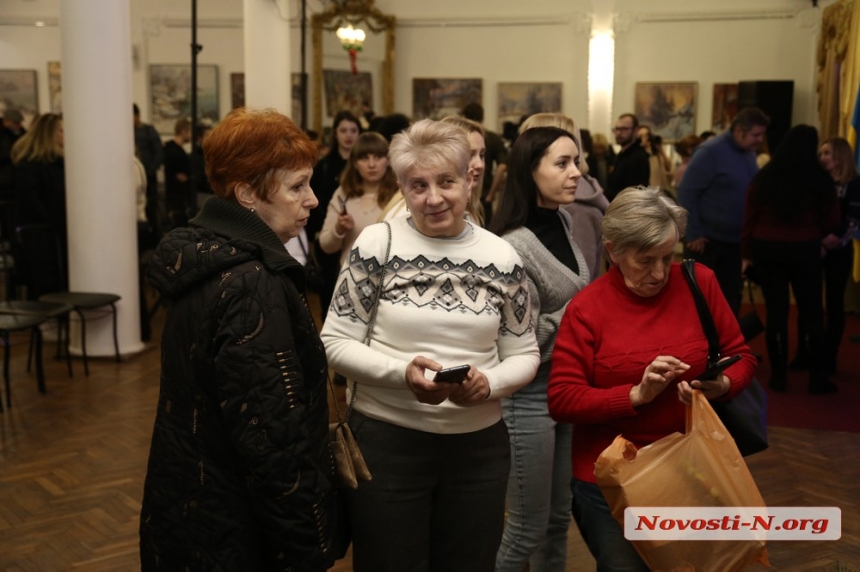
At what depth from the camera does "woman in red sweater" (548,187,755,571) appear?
2.44 m

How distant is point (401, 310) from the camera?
236 cm

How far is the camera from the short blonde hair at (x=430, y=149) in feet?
7.90

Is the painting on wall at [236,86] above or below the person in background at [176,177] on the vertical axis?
above

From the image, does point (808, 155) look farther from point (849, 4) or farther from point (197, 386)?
point (849, 4)

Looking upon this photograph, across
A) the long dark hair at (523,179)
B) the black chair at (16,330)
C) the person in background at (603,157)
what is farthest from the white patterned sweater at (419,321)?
the person in background at (603,157)

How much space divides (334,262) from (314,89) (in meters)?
10.2

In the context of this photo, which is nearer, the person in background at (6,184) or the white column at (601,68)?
the person in background at (6,184)

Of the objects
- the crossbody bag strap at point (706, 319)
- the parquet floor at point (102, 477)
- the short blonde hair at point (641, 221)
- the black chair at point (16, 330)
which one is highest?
the short blonde hair at point (641, 221)

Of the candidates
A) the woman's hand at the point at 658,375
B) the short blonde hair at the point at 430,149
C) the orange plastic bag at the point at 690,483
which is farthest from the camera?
the short blonde hair at the point at 430,149

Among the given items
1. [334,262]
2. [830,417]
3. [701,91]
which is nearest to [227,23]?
[701,91]

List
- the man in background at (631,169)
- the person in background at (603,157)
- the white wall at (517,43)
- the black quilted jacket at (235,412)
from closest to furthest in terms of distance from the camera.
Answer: the black quilted jacket at (235,412) → the man in background at (631,169) → the person in background at (603,157) → the white wall at (517,43)

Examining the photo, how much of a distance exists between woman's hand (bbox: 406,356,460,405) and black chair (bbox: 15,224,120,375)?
510 centimetres

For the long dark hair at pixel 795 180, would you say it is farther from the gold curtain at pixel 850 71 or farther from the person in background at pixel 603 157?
the person in background at pixel 603 157

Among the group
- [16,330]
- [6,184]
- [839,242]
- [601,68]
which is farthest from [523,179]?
[601,68]
